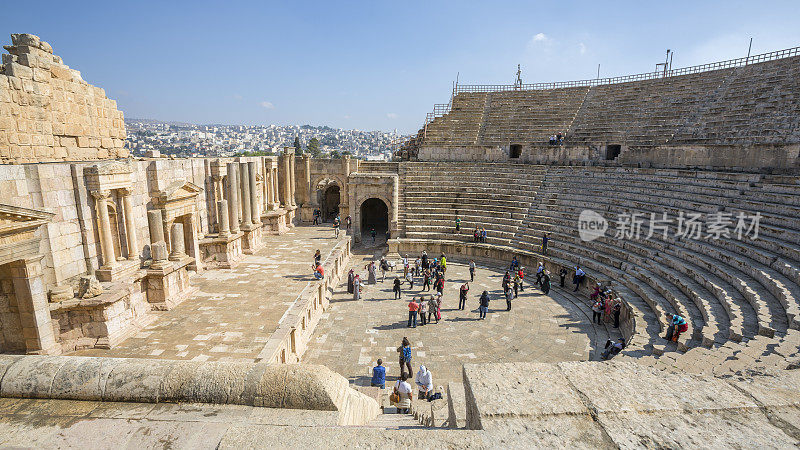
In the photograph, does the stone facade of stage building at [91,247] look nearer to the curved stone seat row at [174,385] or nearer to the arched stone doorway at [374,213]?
the curved stone seat row at [174,385]

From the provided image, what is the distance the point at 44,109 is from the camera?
10.6m

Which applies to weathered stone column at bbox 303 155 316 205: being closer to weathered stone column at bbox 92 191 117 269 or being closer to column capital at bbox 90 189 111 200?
weathered stone column at bbox 92 191 117 269

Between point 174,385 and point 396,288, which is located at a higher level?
point 174,385

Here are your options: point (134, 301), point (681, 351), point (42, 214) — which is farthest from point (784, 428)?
point (134, 301)

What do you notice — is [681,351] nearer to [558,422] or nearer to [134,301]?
[558,422]

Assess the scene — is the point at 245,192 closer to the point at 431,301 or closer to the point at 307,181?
the point at 307,181

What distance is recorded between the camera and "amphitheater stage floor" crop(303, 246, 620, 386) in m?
10.6

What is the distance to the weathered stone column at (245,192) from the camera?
17.1 metres

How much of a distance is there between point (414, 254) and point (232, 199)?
949cm

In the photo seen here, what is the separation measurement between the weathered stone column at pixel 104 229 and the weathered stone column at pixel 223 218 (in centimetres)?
495

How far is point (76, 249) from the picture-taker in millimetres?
9141

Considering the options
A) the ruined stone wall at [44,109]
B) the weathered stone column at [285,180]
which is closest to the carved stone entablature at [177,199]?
the ruined stone wall at [44,109]

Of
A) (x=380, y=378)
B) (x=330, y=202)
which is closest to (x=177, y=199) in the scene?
(x=380, y=378)

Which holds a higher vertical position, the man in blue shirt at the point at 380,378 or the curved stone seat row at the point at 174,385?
the curved stone seat row at the point at 174,385
